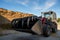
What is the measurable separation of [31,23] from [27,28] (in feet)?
1.31

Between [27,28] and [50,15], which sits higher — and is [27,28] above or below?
below

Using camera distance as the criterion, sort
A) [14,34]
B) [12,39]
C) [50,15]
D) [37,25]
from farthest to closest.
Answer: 1. [50,15]
2. [14,34]
3. [37,25]
4. [12,39]

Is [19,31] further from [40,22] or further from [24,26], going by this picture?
[40,22]

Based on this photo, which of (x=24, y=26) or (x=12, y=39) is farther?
(x=24, y=26)

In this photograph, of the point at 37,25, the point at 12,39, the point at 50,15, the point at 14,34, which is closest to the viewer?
the point at 12,39

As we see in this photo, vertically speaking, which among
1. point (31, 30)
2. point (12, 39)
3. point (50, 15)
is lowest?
point (12, 39)

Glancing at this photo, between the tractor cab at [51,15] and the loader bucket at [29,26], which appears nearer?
the loader bucket at [29,26]

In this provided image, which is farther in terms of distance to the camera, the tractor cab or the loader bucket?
the tractor cab

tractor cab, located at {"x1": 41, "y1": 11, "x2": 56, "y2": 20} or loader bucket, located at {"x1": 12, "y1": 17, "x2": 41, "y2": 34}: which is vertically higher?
tractor cab, located at {"x1": 41, "y1": 11, "x2": 56, "y2": 20}

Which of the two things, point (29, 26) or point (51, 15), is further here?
point (51, 15)

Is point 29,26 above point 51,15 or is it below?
below

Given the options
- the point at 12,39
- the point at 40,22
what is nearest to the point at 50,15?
the point at 40,22

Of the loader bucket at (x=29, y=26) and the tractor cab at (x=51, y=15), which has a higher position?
the tractor cab at (x=51, y=15)

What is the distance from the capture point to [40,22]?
25.9 feet
